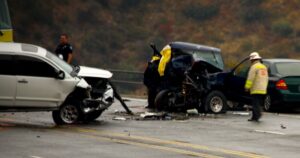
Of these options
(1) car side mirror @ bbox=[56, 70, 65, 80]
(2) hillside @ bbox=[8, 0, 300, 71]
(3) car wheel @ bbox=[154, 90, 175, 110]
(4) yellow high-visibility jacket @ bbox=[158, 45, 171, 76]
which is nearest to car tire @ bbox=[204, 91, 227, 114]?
(3) car wheel @ bbox=[154, 90, 175, 110]

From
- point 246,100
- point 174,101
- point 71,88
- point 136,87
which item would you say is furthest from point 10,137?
point 136,87

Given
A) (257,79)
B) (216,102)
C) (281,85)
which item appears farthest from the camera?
(281,85)

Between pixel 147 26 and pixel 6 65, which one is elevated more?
pixel 147 26

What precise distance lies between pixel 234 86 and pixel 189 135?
7.29 m

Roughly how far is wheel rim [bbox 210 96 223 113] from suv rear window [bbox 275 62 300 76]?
2.21 meters

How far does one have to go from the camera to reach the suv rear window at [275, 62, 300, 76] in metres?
Answer: 23.0

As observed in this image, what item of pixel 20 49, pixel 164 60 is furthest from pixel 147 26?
pixel 20 49

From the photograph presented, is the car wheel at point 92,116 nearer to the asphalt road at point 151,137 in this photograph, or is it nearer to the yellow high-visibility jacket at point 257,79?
the asphalt road at point 151,137

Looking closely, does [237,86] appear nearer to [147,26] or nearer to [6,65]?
[6,65]

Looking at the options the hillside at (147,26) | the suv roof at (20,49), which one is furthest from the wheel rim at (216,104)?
the hillside at (147,26)

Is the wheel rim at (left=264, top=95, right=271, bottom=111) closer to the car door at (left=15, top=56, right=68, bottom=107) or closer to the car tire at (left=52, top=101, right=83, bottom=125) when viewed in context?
the car tire at (left=52, top=101, right=83, bottom=125)

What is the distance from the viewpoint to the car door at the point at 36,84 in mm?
17469

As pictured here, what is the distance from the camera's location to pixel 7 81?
57.1ft

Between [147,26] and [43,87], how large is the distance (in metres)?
56.3
